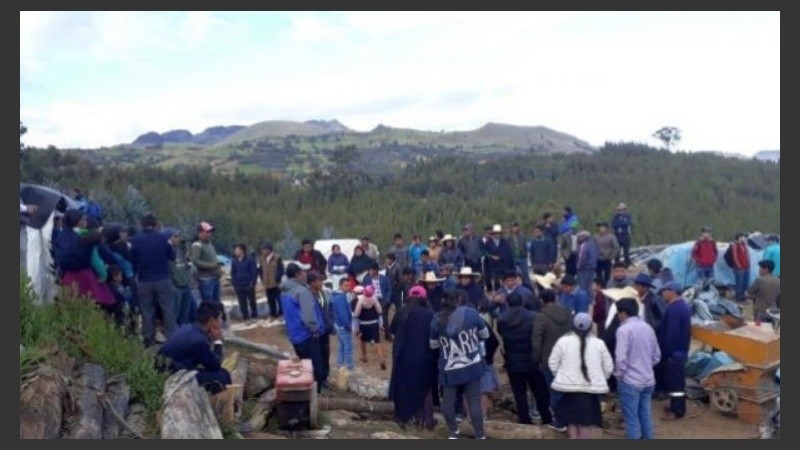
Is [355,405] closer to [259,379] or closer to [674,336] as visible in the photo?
[259,379]

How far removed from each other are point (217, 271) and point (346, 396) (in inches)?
132

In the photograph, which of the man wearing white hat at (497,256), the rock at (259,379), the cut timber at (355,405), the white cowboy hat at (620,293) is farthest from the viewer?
the man wearing white hat at (497,256)

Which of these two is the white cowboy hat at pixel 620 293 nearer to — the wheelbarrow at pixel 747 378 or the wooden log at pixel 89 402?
the wheelbarrow at pixel 747 378

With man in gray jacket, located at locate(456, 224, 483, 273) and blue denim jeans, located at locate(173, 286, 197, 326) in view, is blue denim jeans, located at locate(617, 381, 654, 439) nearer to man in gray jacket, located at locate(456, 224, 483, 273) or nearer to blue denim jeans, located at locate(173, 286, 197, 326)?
blue denim jeans, located at locate(173, 286, 197, 326)

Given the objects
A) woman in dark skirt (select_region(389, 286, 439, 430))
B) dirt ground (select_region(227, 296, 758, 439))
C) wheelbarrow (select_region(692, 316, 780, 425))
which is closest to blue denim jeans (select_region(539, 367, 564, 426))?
dirt ground (select_region(227, 296, 758, 439))

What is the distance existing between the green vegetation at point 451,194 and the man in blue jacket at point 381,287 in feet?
27.3

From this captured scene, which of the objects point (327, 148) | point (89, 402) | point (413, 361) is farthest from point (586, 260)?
point (327, 148)

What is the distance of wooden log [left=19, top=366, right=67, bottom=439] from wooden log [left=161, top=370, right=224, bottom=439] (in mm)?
840

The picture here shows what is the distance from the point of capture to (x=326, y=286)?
12172mm

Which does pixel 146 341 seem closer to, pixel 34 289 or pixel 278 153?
pixel 34 289

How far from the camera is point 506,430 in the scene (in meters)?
7.76

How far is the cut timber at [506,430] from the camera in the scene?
25.0ft

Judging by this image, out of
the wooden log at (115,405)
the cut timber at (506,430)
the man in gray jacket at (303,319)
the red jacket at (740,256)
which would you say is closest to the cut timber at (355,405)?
the man in gray jacket at (303,319)

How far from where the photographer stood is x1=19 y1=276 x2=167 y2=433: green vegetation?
6.71 metres
